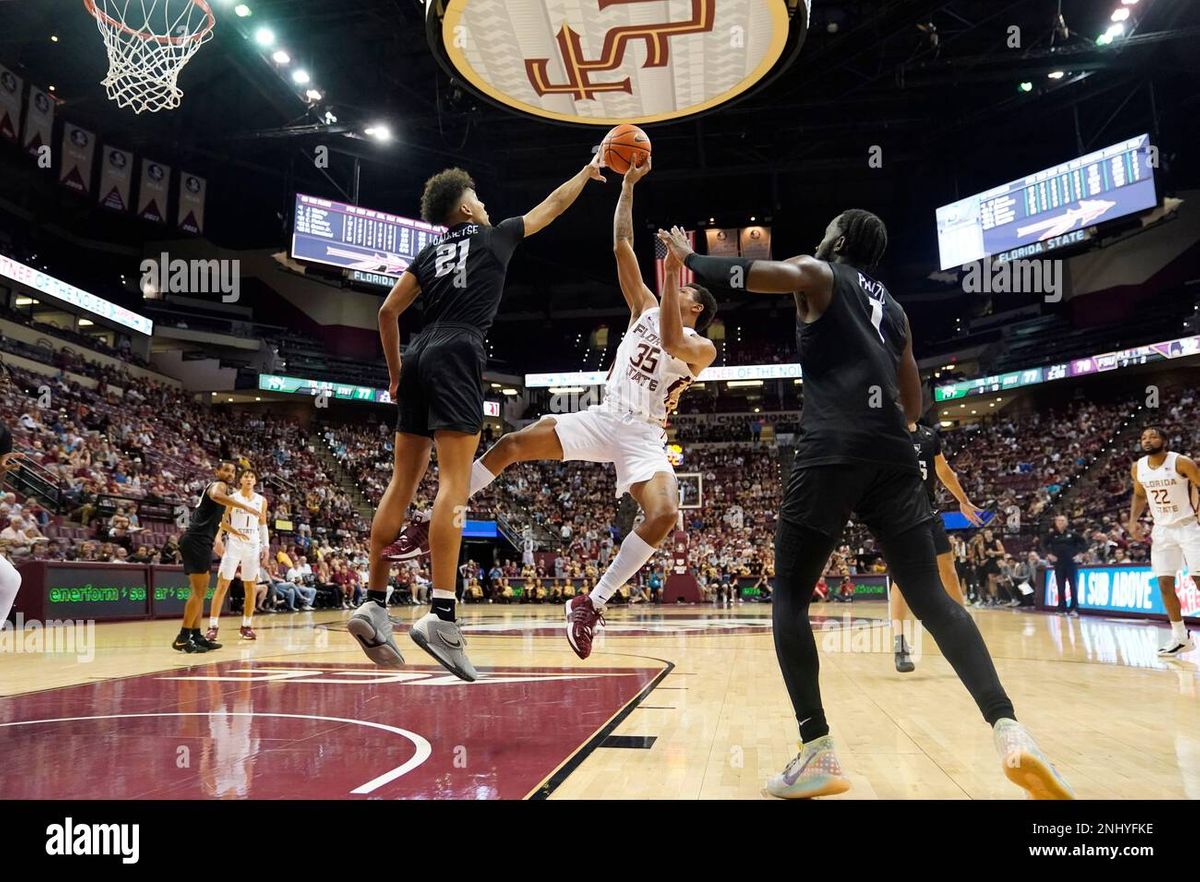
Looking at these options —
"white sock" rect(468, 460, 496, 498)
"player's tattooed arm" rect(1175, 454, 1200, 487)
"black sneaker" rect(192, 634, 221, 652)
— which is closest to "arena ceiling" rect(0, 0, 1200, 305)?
"player's tattooed arm" rect(1175, 454, 1200, 487)

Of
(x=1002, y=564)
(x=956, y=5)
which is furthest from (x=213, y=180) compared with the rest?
(x=1002, y=564)

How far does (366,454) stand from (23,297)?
12.2 metres

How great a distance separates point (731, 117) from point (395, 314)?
861 inches

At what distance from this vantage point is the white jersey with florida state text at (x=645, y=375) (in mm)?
4527

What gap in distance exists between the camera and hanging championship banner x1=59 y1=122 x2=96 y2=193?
2300cm

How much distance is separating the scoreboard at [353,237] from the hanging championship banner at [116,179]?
5.59 m

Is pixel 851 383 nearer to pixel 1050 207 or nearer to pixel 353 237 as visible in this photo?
pixel 353 237

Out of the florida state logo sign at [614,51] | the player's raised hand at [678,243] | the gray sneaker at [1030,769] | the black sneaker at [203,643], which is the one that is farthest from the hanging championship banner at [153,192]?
the gray sneaker at [1030,769]

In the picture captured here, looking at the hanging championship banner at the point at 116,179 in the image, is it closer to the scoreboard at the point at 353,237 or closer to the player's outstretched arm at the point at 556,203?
the scoreboard at the point at 353,237

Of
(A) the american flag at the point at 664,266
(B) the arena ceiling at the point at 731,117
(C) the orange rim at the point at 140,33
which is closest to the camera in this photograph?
(A) the american flag at the point at 664,266

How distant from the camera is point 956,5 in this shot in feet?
64.5
